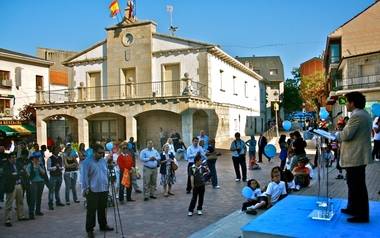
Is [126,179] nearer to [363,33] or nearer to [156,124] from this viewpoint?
[156,124]

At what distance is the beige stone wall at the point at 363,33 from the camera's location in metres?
38.6

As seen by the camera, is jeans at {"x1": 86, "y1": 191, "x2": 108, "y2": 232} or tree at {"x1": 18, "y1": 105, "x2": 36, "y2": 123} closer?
jeans at {"x1": 86, "y1": 191, "x2": 108, "y2": 232}

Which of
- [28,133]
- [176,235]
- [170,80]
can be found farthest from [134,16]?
[176,235]

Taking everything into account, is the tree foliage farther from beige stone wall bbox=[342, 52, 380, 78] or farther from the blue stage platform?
the blue stage platform

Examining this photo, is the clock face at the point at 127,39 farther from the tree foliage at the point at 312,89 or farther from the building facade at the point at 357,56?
the tree foliage at the point at 312,89

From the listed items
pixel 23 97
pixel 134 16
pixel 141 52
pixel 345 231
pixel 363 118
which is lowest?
pixel 345 231

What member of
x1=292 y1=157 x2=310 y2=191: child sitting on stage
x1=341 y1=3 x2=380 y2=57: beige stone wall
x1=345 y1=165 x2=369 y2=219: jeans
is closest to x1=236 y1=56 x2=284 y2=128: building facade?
x1=341 y1=3 x2=380 y2=57: beige stone wall

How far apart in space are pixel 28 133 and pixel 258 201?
29389mm

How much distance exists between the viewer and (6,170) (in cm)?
893

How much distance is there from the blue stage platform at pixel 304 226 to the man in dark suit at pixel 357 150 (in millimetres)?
291

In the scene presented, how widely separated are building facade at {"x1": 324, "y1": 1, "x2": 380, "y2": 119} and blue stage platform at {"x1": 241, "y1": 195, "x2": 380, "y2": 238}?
93.1ft

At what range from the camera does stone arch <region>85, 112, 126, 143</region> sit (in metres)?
30.1

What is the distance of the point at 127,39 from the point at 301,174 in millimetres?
21909

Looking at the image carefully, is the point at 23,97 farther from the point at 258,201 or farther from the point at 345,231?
the point at 345,231
